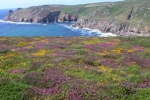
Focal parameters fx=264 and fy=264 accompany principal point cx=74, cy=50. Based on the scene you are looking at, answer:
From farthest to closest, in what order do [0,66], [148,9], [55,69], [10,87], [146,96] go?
1. [148,9]
2. [0,66]
3. [55,69]
4. [10,87]
5. [146,96]

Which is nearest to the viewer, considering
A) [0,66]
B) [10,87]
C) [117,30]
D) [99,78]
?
[10,87]

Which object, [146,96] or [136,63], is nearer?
[146,96]

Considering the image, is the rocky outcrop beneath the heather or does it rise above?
beneath

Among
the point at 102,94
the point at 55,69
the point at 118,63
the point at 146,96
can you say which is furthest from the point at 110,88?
the point at 118,63

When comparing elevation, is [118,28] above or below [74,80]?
below

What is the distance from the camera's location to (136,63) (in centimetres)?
3072

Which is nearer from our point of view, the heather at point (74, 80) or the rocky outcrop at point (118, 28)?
the heather at point (74, 80)

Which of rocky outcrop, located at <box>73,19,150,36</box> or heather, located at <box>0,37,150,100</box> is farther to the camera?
rocky outcrop, located at <box>73,19,150,36</box>

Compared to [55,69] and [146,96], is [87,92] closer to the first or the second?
[146,96]

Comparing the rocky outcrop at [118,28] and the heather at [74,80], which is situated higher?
the heather at [74,80]

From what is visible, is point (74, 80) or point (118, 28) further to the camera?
point (118, 28)

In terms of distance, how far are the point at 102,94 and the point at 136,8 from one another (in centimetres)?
18605

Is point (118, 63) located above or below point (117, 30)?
above

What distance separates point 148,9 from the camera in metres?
185
